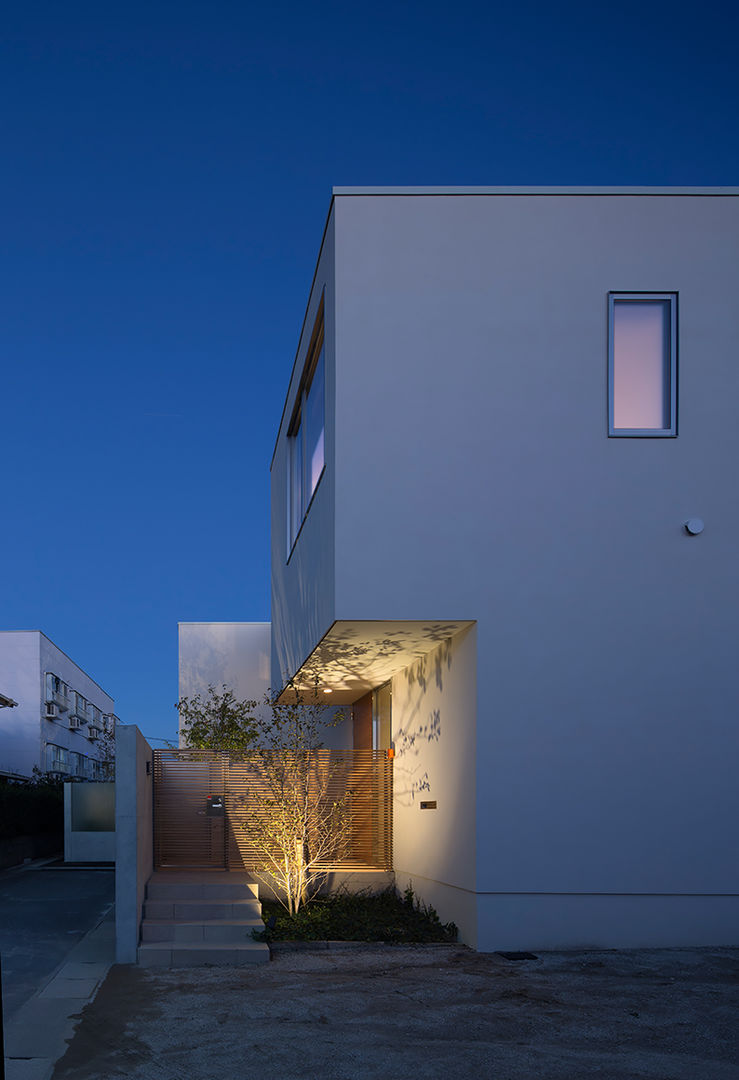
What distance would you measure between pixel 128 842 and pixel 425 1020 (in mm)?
4110

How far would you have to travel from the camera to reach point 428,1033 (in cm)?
634

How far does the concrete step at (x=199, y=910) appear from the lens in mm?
10344

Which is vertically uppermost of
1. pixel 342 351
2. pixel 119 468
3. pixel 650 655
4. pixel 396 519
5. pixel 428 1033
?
pixel 119 468

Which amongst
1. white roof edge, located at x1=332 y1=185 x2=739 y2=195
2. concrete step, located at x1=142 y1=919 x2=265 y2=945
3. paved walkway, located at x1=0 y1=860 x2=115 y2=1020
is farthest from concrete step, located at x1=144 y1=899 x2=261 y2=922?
white roof edge, located at x1=332 y1=185 x2=739 y2=195

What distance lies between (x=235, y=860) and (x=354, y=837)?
1690 millimetres

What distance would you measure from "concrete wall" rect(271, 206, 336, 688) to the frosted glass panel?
2.93 m

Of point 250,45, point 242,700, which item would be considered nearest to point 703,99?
point 250,45

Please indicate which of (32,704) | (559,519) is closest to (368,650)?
(559,519)

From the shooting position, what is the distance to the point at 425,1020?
21.9 feet

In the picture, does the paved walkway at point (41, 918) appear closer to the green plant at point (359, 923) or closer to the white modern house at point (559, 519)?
the green plant at point (359, 923)

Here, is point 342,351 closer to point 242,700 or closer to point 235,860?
point 235,860

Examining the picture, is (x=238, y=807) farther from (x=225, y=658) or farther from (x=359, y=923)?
(x=225, y=658)

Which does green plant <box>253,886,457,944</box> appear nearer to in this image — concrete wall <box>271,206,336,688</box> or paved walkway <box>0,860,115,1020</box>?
paved walkway <box>0,860,115,1020</box>

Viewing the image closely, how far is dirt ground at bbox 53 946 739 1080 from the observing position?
5.65 meters
